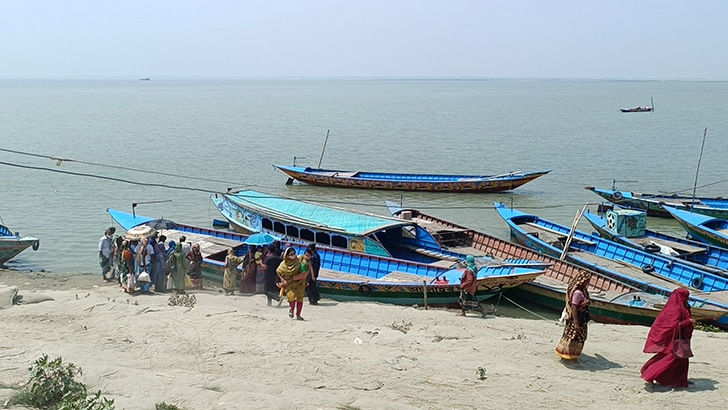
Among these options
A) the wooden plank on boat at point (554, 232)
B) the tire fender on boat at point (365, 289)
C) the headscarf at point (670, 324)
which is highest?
the headscarf at point (670, 324)

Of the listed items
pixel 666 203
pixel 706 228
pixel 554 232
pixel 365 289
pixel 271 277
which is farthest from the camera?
pixel 666 203

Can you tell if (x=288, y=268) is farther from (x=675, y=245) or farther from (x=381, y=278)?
(x=675, y=245)

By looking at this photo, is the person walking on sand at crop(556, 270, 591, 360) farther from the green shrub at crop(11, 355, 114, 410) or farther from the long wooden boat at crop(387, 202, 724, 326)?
the green shrub at crop(11, 355, 114, 410)

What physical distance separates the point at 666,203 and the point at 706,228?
17.1 feet

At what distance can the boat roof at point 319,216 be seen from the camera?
18.6 metres

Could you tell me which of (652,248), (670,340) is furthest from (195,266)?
(652,248)

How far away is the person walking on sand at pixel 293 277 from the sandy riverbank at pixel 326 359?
38 centimetres

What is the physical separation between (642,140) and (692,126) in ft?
76.3

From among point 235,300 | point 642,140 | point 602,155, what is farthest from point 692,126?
point 235,300

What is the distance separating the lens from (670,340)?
8.70 m

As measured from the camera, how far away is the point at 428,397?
8742 millimetres

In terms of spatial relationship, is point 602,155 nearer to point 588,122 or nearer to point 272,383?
point 588,122

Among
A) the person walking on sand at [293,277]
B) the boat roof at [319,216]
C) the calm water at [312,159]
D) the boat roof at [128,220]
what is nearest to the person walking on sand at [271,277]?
the person walking on sand at [293,277]

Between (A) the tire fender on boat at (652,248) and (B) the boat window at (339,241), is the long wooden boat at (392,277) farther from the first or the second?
(A) the tire fender on boat at (652,248)
